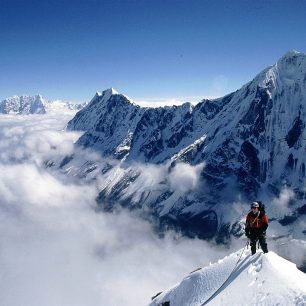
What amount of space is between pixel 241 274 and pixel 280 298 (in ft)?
23.0

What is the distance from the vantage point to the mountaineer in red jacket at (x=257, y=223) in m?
39.6

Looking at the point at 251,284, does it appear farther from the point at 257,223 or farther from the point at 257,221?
the point at 257,221

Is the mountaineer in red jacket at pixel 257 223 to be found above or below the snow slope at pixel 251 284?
above

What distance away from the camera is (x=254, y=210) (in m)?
39.5

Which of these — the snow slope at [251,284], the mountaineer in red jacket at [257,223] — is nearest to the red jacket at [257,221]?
the mountaineer in red jacket at [257,223]

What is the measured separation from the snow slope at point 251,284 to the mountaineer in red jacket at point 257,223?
6.31 feet

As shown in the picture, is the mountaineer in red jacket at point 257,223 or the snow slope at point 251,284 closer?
the snow slope at point 251,284

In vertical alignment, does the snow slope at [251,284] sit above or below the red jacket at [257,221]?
below

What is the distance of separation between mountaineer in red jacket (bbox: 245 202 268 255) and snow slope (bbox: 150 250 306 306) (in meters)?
1.92

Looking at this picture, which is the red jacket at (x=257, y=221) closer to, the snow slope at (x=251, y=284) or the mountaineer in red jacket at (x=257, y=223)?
the mountaineer in red jacket at (x=257, y=223)

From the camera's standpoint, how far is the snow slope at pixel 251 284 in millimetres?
33500

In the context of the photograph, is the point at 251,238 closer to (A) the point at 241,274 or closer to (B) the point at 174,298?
(A) the point at 241,274

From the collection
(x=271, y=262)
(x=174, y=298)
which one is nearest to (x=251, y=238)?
(x=271, y=262)

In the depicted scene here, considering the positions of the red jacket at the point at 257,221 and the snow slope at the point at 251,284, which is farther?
the red jacket at the point at 257,221
